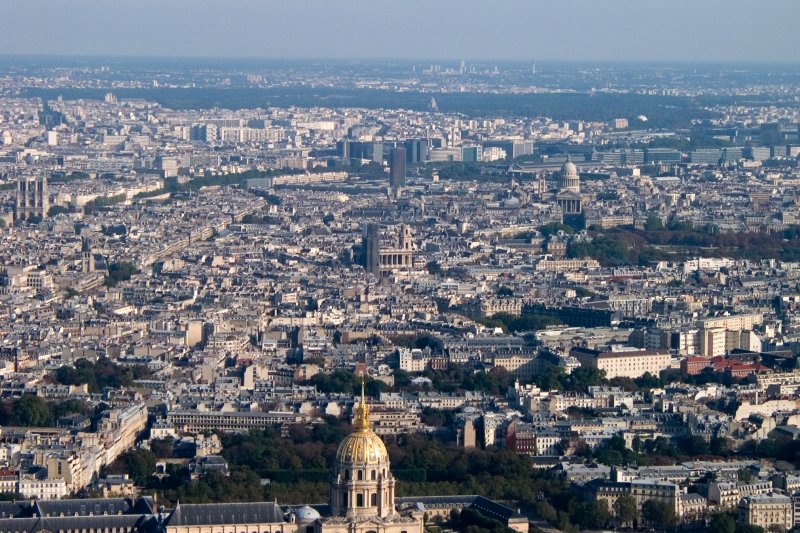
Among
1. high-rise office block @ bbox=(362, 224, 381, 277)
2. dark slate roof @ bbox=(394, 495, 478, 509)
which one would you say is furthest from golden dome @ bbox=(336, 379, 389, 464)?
high-rise office block @ bbox=(362, 224, 381, 277)

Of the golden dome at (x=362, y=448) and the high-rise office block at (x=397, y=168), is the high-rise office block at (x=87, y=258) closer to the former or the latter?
the high-rise office block at (x=397, y=168)

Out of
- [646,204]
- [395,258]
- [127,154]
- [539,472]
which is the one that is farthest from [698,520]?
[127,154]

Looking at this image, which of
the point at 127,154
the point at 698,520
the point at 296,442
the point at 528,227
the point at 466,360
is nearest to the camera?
the point at 698,520

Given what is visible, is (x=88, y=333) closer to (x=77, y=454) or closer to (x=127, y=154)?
(x=77, y=454)

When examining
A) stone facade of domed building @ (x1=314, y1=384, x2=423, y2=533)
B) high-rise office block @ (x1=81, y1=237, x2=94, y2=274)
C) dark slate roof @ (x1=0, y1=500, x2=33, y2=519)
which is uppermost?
stone facade of domed building @ (x1=314, y1=384, x2=423, y2=533)

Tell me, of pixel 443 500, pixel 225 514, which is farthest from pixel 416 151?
pixel 225 514

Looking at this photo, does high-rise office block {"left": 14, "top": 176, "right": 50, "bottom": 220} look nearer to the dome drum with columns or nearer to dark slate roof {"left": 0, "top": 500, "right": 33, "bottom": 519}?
dark slate roof {"left": 0, "top": 500, "right": 33, "bottom": 519}
